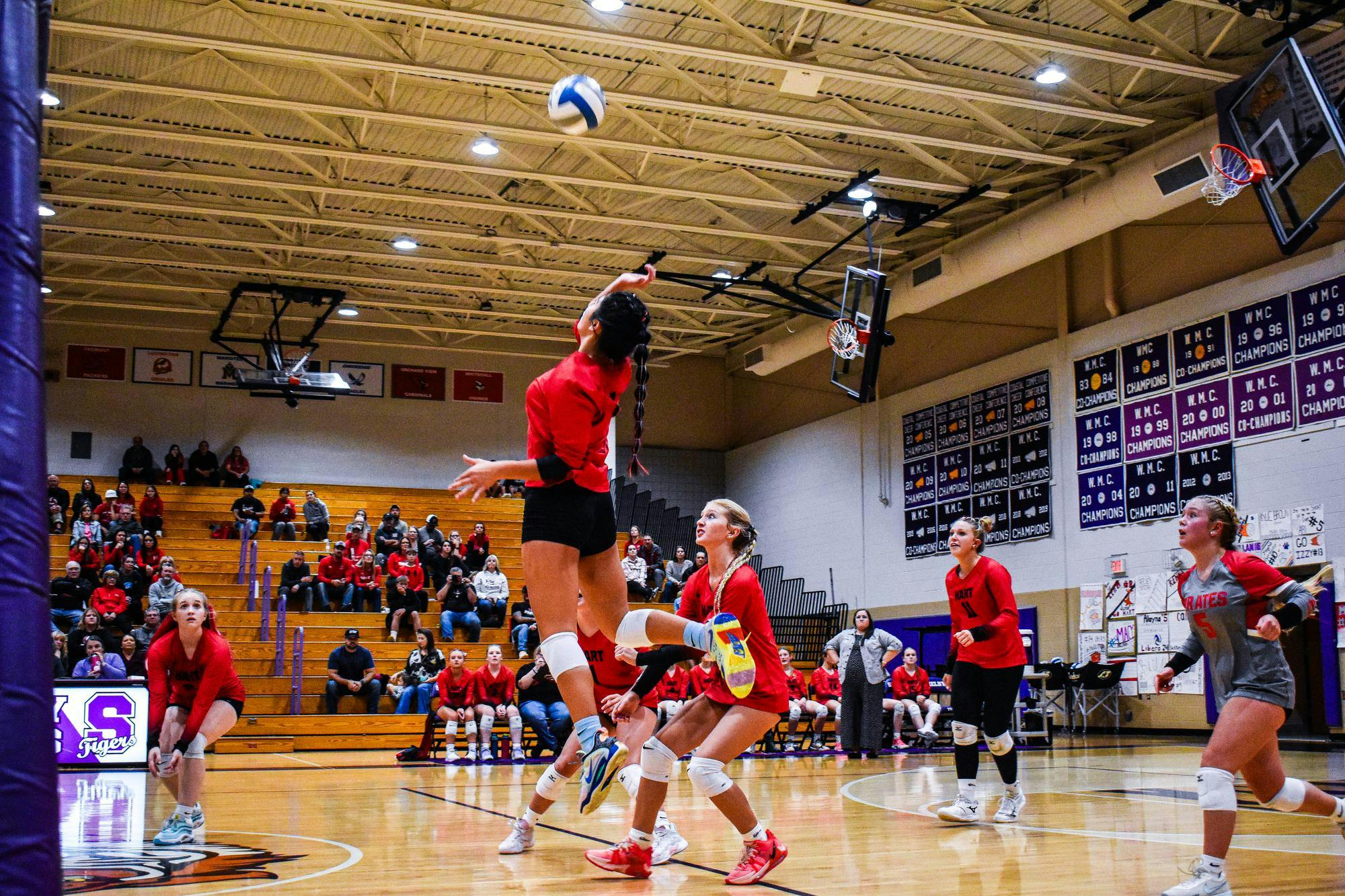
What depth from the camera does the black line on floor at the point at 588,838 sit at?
4434mm

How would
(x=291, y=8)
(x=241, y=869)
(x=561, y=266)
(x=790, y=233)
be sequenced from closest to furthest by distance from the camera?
(x=241, y=869)
(x=291, y=8)
(x=790, y=233)
(x=561, y=266)

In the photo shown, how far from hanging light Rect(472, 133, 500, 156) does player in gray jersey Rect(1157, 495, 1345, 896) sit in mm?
13408

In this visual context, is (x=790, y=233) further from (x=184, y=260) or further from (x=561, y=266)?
(x=184, y=260)

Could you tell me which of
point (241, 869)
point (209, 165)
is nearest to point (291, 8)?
point (209, 165)

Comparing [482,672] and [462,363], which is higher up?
[462,363]

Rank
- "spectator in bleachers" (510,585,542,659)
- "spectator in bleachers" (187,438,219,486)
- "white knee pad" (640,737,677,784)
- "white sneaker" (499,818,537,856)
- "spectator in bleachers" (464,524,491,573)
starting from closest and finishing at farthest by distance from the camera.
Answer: "white knee pad" (640,737,677,784) < "white sneaker" (499,818,537,856) < "spectator in bleachers" (510,585,542,659) < "spectator in bleachers" (464,524,491,573) < "spectator in bleachers" (187,438,219,486)

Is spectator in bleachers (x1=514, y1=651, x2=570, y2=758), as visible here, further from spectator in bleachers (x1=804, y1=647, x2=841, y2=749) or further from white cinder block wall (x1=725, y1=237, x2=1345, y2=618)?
white cinder block wall (x1=725, y1=237, x2=1345, y2=618)

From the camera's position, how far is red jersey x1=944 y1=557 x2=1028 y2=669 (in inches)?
285

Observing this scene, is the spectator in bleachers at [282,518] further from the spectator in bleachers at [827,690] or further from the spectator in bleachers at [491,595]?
the spectator in bleachers at [827,690]

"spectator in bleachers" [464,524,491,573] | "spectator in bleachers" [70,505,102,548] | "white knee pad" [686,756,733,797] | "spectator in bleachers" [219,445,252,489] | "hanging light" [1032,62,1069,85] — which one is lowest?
"white knee pad" [686,756,733,797]

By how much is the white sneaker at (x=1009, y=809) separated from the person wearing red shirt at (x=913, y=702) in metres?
8.84

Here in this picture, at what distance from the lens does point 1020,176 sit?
18.1m

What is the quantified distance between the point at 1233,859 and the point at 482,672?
10739 millimetres

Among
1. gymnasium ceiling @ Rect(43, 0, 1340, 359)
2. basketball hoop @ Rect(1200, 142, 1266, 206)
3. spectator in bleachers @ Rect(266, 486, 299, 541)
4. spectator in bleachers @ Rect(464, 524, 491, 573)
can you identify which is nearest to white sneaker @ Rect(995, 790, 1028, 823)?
basketball hoop @ Rect(1200, 142, 1266, 206)
